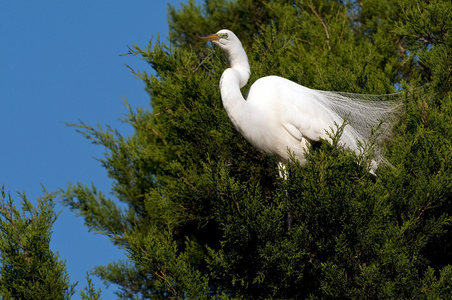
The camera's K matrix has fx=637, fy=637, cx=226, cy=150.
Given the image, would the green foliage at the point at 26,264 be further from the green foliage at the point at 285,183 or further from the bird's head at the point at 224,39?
the bird's head at the point at 224,39

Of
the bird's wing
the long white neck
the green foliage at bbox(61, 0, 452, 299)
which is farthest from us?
the bird's wing

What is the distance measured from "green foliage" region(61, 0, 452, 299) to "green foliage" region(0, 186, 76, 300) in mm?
646

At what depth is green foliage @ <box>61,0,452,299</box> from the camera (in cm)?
423

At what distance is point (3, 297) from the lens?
4613 mm

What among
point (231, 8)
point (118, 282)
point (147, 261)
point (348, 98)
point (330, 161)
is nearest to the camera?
point (330, 161)

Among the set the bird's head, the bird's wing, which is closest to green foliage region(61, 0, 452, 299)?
the bird's wing

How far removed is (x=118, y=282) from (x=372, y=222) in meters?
3.65

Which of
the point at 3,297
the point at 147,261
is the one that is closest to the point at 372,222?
the point at 147,261

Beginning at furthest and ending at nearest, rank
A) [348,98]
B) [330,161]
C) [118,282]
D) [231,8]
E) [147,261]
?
[231,8], [118,282], [348,98], [147,261], [330,161]

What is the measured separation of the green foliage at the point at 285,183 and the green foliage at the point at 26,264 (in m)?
0.65

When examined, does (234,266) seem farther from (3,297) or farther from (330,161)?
(3,297)

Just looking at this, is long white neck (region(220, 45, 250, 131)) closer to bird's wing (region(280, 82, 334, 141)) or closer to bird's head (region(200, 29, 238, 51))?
bird's head (region(200, 29, 238, 51))

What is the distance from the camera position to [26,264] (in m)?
4.65

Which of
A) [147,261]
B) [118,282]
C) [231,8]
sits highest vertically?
[231,8]
